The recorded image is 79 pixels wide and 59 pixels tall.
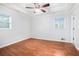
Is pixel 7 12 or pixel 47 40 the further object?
pixel 47 40

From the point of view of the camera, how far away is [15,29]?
5.57 feet

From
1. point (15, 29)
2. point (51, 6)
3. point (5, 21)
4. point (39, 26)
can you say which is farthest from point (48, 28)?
point (5, 21)

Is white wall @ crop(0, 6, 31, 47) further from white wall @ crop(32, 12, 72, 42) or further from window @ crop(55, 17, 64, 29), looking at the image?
window @ crop(55, 17, 64, 29)

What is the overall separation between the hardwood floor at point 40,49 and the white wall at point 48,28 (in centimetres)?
11

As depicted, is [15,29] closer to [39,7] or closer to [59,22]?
[39,7]

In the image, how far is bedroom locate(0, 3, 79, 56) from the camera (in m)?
1.60

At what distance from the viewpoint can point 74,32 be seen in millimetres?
1650

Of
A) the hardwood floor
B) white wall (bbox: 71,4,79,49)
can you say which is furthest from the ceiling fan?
the hardwood floor

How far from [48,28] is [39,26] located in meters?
0.18

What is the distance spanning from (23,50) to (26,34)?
300mm

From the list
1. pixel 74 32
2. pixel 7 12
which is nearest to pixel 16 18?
pixel 7 12

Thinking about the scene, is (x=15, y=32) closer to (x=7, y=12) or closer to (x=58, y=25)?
(x=7, y=12)

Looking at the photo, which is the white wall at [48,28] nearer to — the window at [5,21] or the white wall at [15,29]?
the white wall at [15,29]

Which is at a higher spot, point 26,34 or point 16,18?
point 16,18
